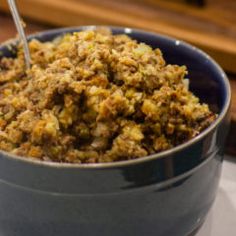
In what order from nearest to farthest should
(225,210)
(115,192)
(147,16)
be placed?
1. (115,192)
2. (225,210)
3. (147,16)

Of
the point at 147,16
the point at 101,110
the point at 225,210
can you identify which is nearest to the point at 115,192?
the point at 101,110

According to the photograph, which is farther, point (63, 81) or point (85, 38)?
point (85, 38)

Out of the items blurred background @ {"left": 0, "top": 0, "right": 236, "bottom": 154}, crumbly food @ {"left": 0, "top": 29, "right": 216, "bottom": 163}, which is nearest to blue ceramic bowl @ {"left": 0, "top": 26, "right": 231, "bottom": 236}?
crumbly food @ {"left": 0, "top": 29, "right": 216, "bottom": 163}

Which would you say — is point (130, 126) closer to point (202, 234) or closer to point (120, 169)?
point (120, 169)

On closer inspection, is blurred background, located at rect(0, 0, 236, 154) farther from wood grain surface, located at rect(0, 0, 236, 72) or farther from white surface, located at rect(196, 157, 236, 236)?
white surface, located at rect(196, 157, 236, 236)

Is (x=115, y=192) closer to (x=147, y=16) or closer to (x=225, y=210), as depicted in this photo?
(x=225, y=210)

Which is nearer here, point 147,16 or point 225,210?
point 225,210

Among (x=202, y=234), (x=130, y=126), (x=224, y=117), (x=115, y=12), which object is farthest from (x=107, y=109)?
(x=115, y=12)
